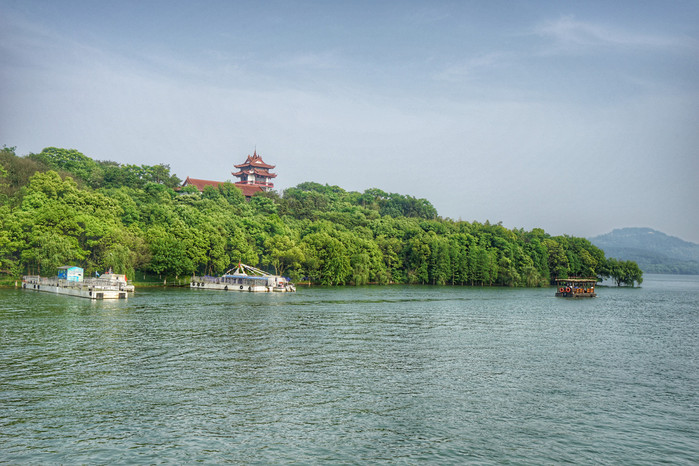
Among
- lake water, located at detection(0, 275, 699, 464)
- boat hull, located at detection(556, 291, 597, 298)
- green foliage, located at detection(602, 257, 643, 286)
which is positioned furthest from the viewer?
green foliage, located at detection(602, 257, 643, 286)

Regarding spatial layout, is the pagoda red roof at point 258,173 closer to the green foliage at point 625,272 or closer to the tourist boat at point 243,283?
the tourist boat at point 243,283

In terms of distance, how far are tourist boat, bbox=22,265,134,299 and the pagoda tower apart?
288 feet

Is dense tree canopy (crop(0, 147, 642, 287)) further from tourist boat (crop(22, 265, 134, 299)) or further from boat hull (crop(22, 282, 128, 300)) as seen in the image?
boat hull (crop(22, 282, 128, 300))

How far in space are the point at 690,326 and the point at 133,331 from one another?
151 feet

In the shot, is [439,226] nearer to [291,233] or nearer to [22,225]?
[291,233]

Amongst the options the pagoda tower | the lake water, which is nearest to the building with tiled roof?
the pagoda tower

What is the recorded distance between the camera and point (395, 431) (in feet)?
52.3

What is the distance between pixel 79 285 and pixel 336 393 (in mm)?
51704

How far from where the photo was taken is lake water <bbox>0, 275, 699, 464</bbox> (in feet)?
47.5

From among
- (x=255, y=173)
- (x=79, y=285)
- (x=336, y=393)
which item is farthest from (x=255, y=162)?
(x=336, y=393)

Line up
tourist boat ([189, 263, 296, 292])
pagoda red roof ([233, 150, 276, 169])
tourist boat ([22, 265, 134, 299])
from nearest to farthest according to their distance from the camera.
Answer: tourist boat ([22, 265, 134, 299]), tourist boat ([189, 263, 296, 292]), pagoda red roof ([233, 150, 276, 169])

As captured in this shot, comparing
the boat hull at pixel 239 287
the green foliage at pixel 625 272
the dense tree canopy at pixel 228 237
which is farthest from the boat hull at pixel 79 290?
the green foliage at pixel 625 272

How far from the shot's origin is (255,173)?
15138 centimetres

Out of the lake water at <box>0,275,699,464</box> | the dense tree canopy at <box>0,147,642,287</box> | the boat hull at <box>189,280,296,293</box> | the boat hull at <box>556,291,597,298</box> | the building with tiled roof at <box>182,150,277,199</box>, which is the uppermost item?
the building with tiled roof at <box>182,150,277,199</box>
